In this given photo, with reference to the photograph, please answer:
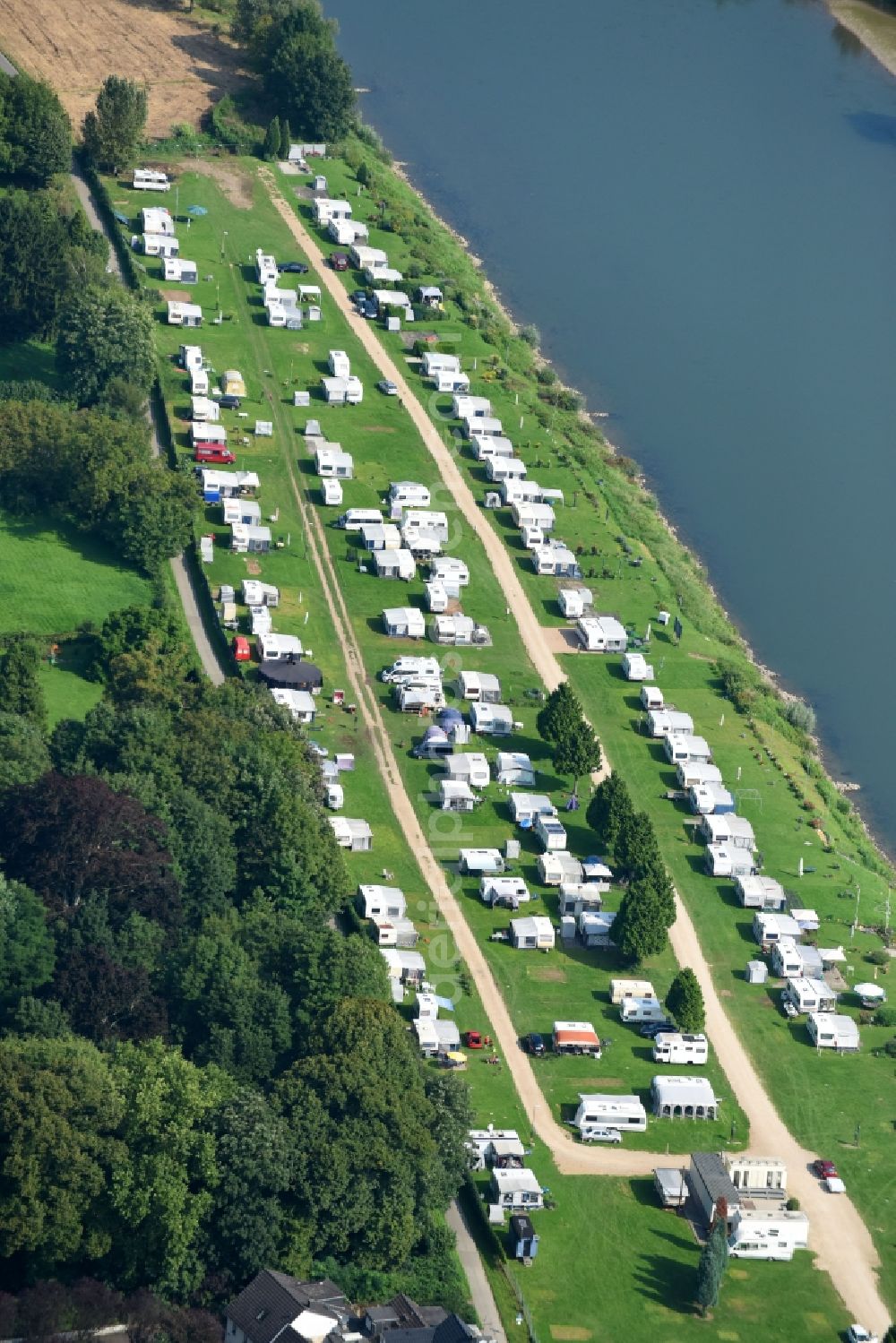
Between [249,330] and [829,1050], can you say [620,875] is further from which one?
[249,330]

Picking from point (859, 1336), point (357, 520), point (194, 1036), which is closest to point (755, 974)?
point (859, 1336)

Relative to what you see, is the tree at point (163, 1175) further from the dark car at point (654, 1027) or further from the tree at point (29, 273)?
the tree at point (29, 273)

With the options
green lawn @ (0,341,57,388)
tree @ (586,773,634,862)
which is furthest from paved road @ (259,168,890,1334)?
green lawn @ (0,341,57,388)

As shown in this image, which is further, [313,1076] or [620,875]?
[620,875]

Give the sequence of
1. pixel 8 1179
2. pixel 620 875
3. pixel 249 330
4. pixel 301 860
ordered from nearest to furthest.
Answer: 1. pixel 8 1179
2. pixel 301 860
3. pixel 620 875
4. pixel 249 330

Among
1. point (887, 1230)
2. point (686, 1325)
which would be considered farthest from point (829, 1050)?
point (686, 1325)

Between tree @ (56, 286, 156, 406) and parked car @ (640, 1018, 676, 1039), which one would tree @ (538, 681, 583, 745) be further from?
tree @ (56, 286, 156, 406)

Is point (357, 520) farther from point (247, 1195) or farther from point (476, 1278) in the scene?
point (247, 1195)
